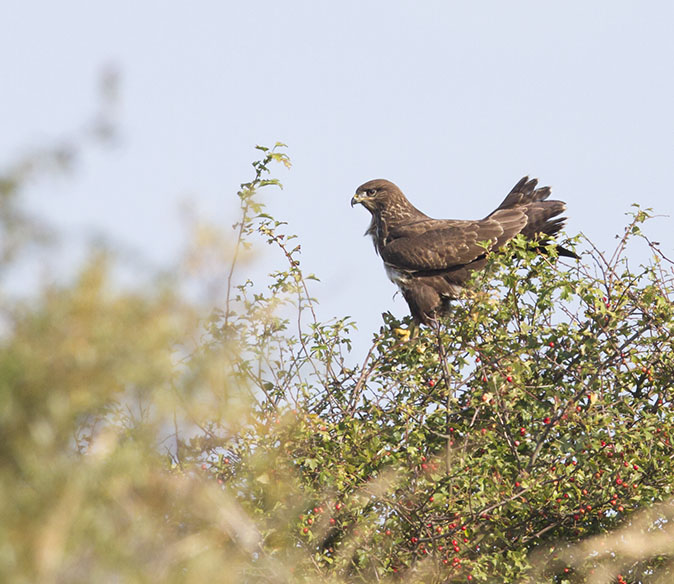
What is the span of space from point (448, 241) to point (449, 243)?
40 millimetres

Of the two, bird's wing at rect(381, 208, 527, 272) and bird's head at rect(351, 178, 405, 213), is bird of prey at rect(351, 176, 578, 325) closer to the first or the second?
bird's wing at rect(381, 208, 527, 272)

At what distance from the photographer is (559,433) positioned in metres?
5.90

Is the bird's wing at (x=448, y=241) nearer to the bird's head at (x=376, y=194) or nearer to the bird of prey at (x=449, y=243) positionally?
the bird of prey at (x=449, y=243)

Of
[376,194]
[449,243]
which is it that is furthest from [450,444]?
[376,194]

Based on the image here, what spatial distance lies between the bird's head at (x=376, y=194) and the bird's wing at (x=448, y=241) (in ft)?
3.42

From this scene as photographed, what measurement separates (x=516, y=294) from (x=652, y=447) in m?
1.45

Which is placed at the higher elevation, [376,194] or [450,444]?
[376,194]

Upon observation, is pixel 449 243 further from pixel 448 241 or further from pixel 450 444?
pixel 450 444

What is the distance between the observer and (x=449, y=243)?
9.87m

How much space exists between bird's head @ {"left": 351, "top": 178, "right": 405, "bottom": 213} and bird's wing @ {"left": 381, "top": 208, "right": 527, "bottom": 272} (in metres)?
1.04

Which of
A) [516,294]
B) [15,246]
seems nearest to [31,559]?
[15,246]

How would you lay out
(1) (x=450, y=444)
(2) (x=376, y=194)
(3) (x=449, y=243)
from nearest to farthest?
(1) (x=450, y=444) → (3) (x=449, y=243) → (2) (x=376, y=194)

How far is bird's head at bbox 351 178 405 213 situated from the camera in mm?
11258

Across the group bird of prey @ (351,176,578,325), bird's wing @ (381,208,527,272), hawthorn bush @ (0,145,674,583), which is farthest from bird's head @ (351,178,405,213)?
hawthorn bush @ (0,145,674,583)
